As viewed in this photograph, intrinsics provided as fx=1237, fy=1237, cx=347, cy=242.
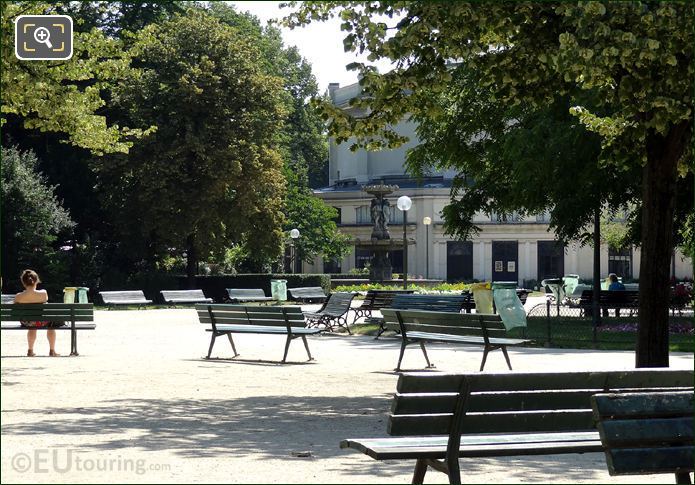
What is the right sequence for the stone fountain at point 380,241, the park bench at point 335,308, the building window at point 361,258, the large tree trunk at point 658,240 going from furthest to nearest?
the building window at point 361,258
the stone fountain at point 380,241
the park bench at point 335,308
the large tree trunk at point 658,240

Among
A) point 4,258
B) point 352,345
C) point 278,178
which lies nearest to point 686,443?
point 352,345

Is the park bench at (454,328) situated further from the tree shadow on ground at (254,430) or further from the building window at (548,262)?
the building window at (548,262)

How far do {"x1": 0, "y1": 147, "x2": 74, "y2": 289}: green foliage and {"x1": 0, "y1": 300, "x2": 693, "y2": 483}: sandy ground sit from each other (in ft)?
84.3

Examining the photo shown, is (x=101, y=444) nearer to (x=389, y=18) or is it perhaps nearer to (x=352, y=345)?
(x=389, y=18)

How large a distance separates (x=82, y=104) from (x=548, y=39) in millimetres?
7767

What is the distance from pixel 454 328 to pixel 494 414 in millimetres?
8844

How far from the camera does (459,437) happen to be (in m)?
7.38

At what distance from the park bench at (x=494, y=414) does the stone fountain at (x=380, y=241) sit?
44.9m

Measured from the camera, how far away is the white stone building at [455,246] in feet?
298

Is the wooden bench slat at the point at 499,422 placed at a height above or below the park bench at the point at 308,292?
above

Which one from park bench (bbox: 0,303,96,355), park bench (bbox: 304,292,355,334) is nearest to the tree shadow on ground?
park bench (bbox: 0,303,96,355)

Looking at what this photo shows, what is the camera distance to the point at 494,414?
7.56 meters

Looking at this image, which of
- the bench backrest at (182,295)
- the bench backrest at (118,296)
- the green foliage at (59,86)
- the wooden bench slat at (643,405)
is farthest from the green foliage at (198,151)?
the wooden bench slat at (643,405)

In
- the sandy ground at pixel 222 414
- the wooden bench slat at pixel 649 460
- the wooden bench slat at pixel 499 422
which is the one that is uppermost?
the wooden bench slat at pixel 499 422
